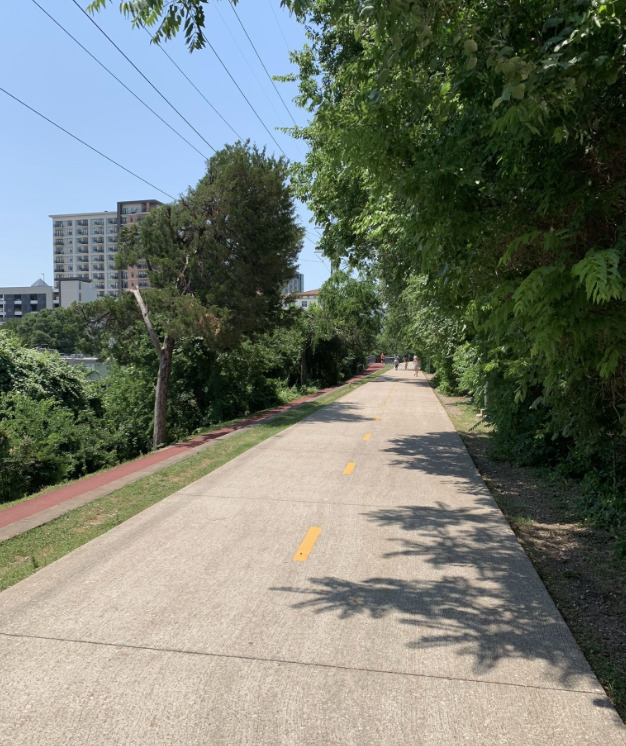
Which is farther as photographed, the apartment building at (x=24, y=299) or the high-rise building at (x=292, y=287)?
the apartment building at (x=24, y=299)

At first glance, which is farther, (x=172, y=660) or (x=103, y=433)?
(x=103, y=433)

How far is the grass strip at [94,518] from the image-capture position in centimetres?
593

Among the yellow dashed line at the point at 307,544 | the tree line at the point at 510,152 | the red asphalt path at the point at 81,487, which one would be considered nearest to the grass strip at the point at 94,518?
the red asphalt path at the point at 81,487

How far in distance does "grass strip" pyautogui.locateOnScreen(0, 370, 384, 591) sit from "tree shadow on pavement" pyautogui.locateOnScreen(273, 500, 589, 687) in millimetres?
2535

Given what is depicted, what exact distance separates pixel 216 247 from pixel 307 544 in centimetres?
1369

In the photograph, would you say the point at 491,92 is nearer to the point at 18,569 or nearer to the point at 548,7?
the point at 548,7

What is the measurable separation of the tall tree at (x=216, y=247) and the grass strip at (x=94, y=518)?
19.9 ft

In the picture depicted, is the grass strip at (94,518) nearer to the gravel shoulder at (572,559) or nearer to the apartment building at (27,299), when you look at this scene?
the gravel shoulder at (572,559)

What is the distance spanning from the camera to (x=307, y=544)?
6496 mm

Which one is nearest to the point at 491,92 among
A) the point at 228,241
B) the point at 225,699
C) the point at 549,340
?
the point at 549,340

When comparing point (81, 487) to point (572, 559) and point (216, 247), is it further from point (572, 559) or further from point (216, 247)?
point (216, 247)

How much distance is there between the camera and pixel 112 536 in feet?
22.1

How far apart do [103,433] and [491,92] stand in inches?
609

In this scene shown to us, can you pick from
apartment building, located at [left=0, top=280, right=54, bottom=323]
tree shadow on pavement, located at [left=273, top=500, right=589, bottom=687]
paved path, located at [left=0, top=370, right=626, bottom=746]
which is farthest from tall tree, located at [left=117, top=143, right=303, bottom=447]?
apartment building, located at [left=0, top=280, right=54, bottom=323]
